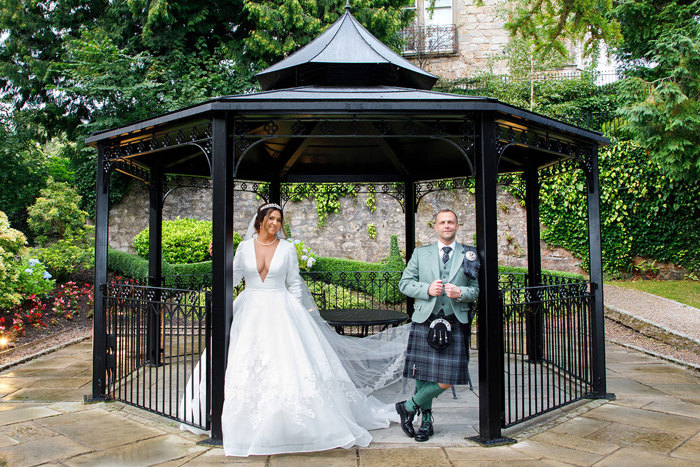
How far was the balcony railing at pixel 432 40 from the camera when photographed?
20.1 meters

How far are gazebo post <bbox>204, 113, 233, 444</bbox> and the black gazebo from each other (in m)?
0.01

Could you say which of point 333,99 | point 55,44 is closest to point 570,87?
point 333,99

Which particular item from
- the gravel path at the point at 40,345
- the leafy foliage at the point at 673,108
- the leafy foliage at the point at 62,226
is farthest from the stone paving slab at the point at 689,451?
the leafy foliage at the point at 62,226

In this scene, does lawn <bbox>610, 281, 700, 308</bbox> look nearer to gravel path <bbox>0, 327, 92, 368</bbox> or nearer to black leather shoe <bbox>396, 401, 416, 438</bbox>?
black leather shoe <bbox>396, 401, 416, 438</bbox>

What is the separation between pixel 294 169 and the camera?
29.0ft

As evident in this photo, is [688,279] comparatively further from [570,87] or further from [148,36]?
[148,36]

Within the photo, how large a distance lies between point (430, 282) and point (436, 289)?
0.95 ft

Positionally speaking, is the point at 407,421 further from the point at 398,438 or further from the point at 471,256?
the point at 471,256

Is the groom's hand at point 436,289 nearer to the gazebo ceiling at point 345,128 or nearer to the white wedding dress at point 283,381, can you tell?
the white wedding dress at point 283,381

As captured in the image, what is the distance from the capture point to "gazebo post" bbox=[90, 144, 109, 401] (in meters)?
5.73

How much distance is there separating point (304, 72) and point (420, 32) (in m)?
15.6

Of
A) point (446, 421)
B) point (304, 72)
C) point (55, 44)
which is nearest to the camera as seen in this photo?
point (446, 421)

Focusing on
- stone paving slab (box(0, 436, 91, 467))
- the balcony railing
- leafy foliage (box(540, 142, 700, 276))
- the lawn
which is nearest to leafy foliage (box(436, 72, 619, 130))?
leafy foliage (box(540, 142, 700, 276))

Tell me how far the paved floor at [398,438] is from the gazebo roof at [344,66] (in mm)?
3956
